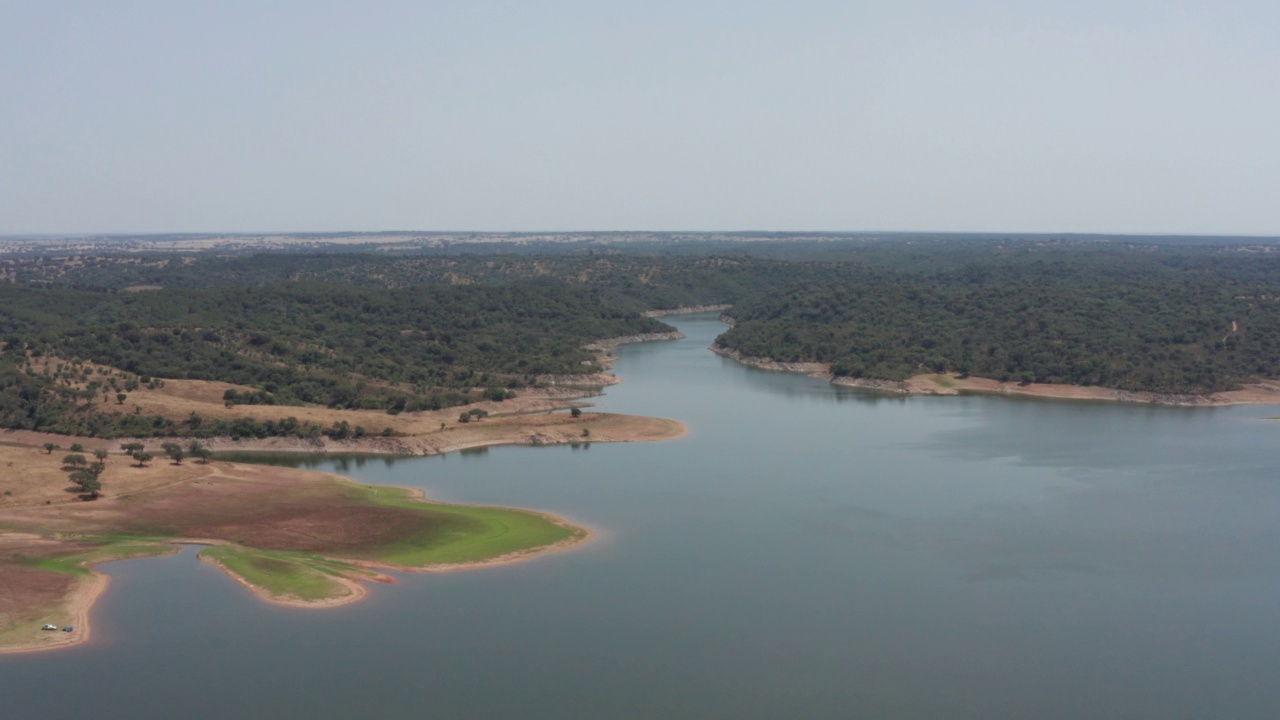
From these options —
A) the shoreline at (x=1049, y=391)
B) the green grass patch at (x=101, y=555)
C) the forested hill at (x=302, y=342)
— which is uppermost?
the forested hill at (x=302, y=342)

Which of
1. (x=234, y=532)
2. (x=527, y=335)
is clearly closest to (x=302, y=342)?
(x=527, y=335)

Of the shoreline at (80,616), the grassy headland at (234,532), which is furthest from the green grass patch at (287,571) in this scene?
the shoreline at (80,616)

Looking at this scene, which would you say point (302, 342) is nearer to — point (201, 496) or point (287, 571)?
point (201, 496)

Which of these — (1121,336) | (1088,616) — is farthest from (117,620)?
(1121,336)

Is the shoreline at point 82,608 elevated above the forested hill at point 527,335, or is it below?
below

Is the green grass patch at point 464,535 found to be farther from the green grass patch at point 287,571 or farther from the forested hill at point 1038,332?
the forested hill at point 1038,332
